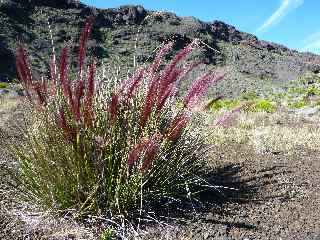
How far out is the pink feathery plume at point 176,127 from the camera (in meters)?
4.10

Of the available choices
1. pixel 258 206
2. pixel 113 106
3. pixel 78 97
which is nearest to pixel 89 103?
pixel 113 106

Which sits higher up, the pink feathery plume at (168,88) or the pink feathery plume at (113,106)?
the pink feathery plume at (168,88)

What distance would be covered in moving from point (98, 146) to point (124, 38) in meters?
33.4

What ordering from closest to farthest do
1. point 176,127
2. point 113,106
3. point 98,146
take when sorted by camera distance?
1. point 113,106
2. point 98,146
3. point 176,127

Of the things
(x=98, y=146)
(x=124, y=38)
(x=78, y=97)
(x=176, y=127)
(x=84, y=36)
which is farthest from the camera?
(x=124, y=38)

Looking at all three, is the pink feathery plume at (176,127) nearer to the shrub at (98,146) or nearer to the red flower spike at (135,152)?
the shrub at (98,146)

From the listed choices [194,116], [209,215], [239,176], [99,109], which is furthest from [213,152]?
[99,109]

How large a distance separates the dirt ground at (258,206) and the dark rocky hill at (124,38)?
22.0 metres

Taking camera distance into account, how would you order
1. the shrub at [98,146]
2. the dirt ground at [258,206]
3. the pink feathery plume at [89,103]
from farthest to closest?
the dirt ground at [258,206] < the shrub at [98,146] < the pink feathery plume at [89,103]

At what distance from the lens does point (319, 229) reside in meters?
4.24

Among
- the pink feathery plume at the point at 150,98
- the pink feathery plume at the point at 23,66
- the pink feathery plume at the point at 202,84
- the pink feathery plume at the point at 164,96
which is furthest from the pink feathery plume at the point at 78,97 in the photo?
the pink feathery plume at the point at 202,84

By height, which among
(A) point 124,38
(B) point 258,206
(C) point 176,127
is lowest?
(B) point 258,206

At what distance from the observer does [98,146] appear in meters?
3.77

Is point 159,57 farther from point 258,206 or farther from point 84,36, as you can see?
point 258,206
